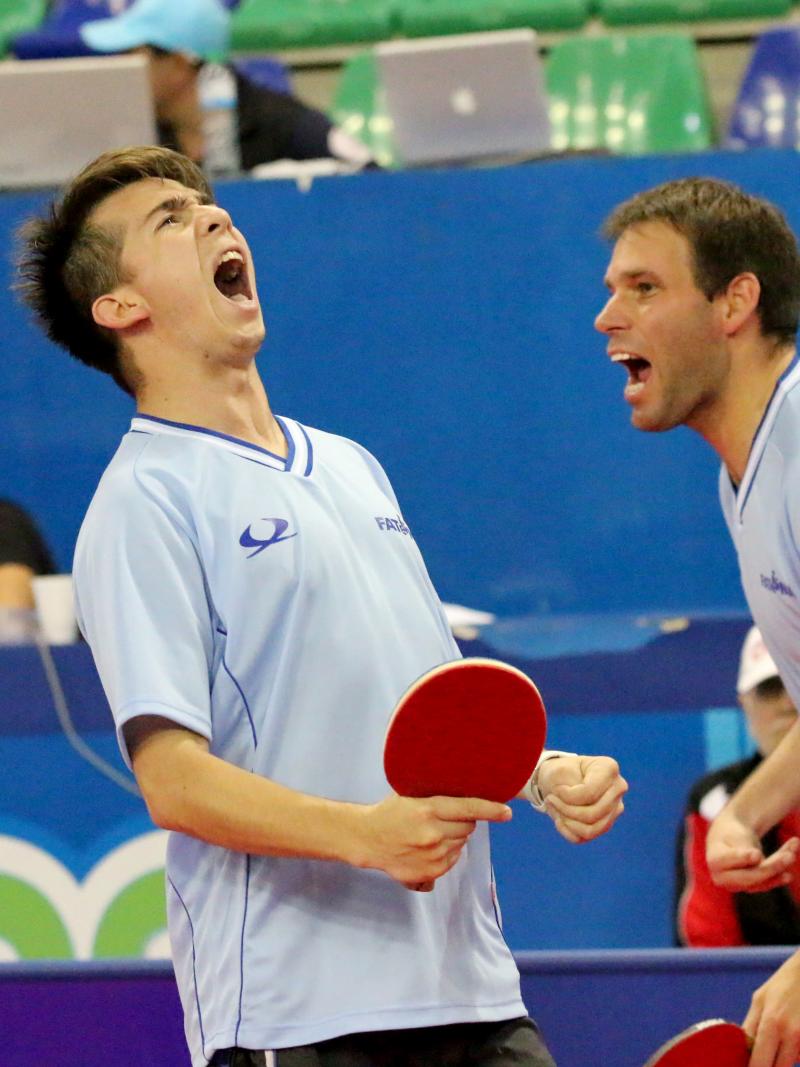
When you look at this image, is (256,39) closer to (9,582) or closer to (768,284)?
(9,582)

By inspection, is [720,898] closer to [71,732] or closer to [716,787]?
[716,787]

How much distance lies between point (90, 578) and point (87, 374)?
115 inches

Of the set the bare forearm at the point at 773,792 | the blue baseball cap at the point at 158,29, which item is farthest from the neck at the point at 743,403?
the blue baseball cap at the point at 158,29

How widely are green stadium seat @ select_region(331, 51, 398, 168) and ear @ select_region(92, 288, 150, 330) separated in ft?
15.4

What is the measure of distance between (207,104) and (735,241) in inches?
115

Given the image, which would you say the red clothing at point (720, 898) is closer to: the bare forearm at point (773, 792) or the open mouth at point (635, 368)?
the bare forearm at point (773, 792)

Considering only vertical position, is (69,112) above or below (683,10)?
below

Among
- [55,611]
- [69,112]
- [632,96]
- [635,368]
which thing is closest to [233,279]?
[635,368]

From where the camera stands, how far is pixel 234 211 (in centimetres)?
467

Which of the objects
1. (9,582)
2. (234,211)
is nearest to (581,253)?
(234,211)

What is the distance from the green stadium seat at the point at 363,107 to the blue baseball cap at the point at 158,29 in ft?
3.60

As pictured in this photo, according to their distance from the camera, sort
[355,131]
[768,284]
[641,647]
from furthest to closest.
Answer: [355,131] → [641,647] → [768,284]

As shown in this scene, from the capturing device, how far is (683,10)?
22.7 ft

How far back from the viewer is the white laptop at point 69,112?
449 centimetres
